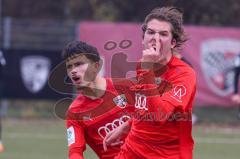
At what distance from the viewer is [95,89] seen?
5.73 metres

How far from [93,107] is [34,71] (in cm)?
1156

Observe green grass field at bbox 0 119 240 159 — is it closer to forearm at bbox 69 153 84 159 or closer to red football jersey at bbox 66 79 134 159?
red football jersey at bbox 66 79 134 159

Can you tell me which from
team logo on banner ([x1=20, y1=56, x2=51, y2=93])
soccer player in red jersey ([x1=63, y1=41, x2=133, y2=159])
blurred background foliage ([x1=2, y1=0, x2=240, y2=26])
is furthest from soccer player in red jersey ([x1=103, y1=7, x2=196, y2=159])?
team logo on banner ([x1=20, y1=56, x2=51, y2=93])

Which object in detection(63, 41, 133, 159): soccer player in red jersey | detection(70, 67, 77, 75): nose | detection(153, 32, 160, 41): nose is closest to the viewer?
detection(153, 32, 160, 41): nose

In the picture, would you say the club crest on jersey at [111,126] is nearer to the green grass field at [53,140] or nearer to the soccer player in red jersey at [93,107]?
the soccer player in red jersey at [93,107]

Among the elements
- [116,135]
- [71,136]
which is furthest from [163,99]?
[71,136]

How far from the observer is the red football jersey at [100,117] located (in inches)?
221

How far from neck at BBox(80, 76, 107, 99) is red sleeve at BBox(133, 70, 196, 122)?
1.04 meters

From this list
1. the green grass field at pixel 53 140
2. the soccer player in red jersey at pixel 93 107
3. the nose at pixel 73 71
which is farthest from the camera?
the green grass field at pixel 53 140

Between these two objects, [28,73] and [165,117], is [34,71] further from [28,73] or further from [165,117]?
[165,117]

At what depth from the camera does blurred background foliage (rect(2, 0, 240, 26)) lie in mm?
17734

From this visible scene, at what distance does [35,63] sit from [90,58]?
1174cm

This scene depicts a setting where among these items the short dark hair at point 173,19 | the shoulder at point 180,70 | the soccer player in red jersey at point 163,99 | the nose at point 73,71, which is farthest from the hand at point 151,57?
the nose at point 73,71

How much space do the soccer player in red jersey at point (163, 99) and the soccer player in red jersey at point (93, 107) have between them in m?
0.69
